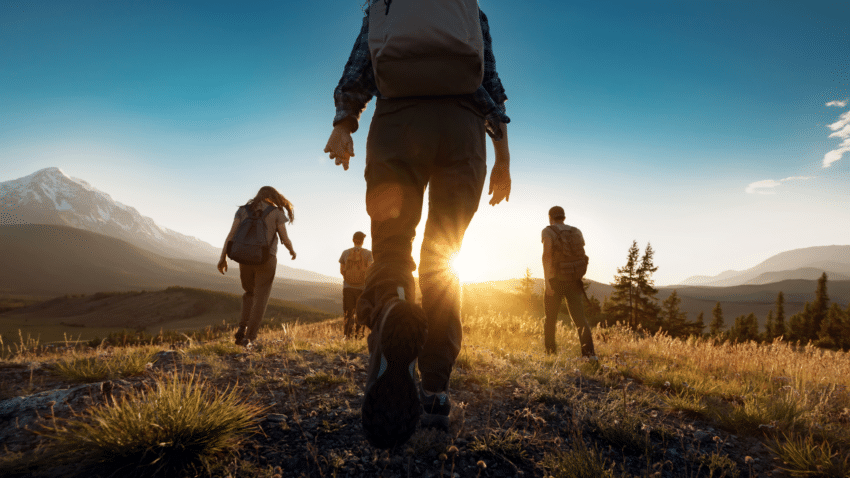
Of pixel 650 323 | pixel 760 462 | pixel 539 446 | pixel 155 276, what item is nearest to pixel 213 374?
pixel 539 446

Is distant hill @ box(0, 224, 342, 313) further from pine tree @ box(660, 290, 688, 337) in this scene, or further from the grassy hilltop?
the grassy hilltop

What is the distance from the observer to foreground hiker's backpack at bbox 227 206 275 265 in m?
5.00

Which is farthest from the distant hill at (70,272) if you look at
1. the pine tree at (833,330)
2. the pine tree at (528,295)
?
the pine tree at (833,330)

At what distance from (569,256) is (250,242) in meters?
4.92

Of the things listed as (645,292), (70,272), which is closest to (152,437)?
(645,292)

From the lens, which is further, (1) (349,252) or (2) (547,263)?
(1) (349,252)

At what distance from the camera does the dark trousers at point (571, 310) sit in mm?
5305

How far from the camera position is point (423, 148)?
1.90m

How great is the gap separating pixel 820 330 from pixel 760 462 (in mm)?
72092

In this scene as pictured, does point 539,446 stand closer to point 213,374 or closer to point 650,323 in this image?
point 213,374

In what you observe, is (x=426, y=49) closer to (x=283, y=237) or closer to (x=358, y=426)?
(x=358, y=426)

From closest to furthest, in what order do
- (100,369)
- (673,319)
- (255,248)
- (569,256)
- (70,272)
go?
(100,369), (255,248), (569,256), (673,319), (70,272)

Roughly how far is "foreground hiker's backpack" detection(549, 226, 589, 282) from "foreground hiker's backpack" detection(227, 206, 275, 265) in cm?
455

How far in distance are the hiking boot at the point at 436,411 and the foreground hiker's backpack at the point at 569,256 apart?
4.04 m
